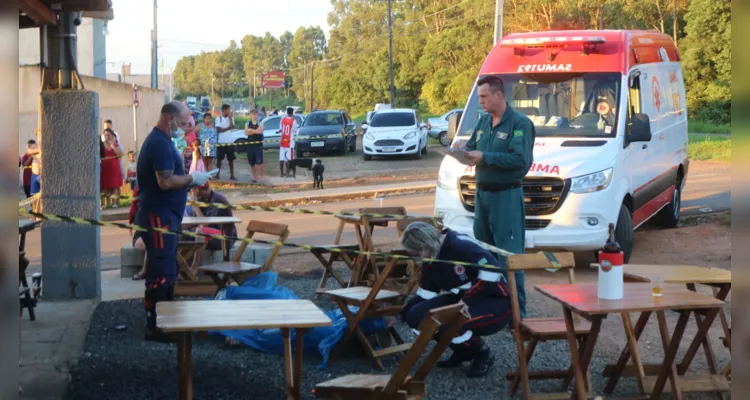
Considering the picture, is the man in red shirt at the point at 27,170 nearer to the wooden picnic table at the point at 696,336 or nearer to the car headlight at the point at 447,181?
the car headlight at the point at 447,181

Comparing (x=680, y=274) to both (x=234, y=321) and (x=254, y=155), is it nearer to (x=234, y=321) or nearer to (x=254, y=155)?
(x=234, y=321)

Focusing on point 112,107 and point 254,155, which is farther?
point 112,107

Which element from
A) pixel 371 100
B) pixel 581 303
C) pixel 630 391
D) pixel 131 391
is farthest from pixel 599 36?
pixel 371 100

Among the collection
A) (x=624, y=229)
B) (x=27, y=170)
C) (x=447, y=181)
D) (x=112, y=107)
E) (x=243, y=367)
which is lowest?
(x=243, y=367)

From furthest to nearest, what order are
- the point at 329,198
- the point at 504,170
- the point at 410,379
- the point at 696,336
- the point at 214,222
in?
1. the point at 329,198
2. the point at 214,222
3. the point at 504,170
4. the point at 696,336
5. the point at 410,379

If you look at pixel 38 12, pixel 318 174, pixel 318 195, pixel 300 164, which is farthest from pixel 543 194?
pixel 300 164

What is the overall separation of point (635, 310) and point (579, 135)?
6.08 meters

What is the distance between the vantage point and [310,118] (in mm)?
33594

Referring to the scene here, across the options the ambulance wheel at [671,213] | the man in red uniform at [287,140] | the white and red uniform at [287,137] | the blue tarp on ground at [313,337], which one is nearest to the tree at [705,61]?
the man in red uniform at [287,140]

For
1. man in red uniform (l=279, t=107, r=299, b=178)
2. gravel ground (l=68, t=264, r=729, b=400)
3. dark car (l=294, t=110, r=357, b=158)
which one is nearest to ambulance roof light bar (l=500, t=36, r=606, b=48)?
gravel ground (l=68, t=264, r=729, b=400)

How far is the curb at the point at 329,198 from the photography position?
18.1 meters

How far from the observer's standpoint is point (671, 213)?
46.7 feet

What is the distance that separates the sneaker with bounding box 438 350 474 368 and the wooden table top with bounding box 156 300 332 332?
1367 millimetres

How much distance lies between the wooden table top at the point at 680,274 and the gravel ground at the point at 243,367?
0.78 m
